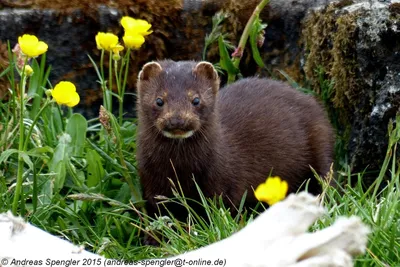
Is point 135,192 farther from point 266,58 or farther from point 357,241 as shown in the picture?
point 357,241

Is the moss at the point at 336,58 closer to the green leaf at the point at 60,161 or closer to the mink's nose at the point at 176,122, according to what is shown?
the mink's nose at the point at 176,122

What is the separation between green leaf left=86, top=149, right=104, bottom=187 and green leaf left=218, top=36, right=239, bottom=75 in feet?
4.14

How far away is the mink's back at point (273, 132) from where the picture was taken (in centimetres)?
559

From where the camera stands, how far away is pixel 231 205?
17.7 feet

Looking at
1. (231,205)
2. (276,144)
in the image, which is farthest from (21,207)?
(276,144)

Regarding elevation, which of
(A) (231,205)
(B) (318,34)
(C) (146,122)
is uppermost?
(B) (318,34)

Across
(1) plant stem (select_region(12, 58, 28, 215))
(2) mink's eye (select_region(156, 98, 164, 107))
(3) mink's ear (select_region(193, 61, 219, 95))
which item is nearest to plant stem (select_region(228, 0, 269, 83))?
(3) mink's ear (select_region(193, 61, 219, 95))

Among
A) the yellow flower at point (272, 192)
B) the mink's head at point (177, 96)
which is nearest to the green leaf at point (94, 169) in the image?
the mink's head at point (177, 96)

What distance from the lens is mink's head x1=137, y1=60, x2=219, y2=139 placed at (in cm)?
498

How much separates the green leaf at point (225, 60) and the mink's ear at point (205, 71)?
799mm

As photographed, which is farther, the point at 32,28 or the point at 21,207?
the point at 32,28

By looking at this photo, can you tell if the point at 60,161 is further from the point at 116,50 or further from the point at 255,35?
the point at 255,35

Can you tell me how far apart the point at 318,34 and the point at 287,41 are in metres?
0.47

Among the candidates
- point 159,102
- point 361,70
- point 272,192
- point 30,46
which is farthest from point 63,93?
point 361,70
